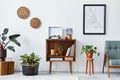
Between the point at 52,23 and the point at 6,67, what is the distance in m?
1.47

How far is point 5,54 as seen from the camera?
5.14m

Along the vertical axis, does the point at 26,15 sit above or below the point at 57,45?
above

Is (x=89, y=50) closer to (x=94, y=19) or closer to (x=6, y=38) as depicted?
(x=94, y=19)

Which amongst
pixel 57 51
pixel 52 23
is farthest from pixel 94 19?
pixel 57 51

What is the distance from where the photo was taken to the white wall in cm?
543

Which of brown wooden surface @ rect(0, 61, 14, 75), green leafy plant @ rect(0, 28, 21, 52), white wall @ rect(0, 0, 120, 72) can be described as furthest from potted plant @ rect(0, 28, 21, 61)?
white wall @ rect(0, 0, 120, 72)

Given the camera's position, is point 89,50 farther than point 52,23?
No

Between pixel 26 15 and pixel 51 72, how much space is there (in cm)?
147

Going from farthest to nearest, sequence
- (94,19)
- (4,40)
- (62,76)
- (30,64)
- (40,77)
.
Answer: (94,19)
(4,40)
(30,64)
(62,76)
(40,77)

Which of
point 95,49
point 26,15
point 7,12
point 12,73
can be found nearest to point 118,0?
point 95,49

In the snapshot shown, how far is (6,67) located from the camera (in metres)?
5.11

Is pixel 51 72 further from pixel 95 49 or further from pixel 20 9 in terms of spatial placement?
pixel 20 9

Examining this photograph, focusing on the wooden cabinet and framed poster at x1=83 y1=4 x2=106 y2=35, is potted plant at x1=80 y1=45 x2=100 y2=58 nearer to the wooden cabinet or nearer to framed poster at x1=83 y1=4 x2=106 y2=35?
the wooden cabinet

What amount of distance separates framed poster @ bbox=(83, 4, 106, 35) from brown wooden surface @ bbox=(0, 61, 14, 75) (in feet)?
6.11
